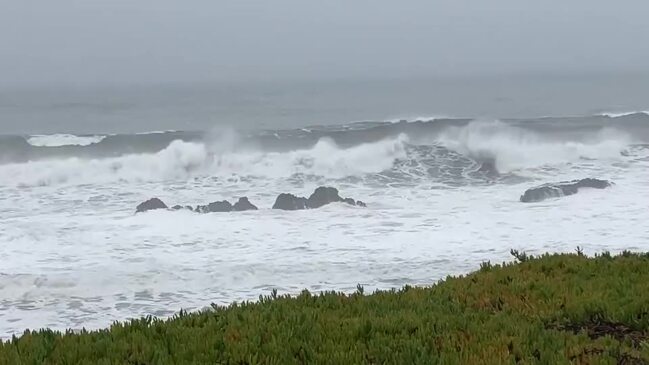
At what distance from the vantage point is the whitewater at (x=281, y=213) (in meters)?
14.2

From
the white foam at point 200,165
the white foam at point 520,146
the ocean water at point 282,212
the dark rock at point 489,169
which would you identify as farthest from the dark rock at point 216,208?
the white foam at point 520,146

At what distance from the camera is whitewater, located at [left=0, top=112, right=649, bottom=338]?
14180mm

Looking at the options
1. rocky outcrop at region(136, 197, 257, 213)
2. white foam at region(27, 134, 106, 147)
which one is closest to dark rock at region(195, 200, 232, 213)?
rocky outcrop at region(136, 197, 257, 213)

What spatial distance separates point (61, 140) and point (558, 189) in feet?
95.5

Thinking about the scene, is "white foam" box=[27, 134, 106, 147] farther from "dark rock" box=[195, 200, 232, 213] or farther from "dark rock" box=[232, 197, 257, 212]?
"dark rock" box=[232, 197, 257, 212]

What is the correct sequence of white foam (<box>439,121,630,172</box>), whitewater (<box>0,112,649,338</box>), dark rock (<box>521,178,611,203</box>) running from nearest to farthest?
1. whitewater (<box>0,112,649,338</box>)
2. dark rock (<box>521,178,611,203</box>)
3. white foam (<box>439,121,630,172</box>)

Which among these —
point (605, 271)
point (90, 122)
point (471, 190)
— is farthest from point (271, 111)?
point (605, 271)

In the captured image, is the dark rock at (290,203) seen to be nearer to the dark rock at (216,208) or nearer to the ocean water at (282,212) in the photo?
the ocean water at (282,212)

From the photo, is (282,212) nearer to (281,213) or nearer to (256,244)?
(281,213)

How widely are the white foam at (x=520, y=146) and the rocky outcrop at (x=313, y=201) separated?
36.8 ft

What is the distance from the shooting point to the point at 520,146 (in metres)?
38.8

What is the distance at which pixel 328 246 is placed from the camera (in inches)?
691

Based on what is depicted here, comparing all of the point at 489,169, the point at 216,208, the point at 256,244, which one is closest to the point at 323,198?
the point at 216,208

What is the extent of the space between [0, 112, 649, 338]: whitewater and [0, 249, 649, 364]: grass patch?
6482 mm
